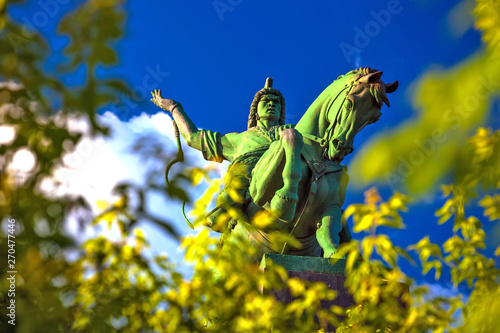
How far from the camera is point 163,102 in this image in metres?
8.23

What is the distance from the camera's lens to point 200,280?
134 inches

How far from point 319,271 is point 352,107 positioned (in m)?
1.60

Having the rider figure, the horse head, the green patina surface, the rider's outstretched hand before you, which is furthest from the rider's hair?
the green patina surface

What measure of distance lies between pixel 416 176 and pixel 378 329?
9.76 ft

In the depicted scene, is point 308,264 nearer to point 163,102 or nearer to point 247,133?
point 247,133


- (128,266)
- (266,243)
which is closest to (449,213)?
(128,266)

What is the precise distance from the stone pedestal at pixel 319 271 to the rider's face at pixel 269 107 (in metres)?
2.81

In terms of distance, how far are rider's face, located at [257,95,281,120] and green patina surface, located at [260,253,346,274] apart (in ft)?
9.18

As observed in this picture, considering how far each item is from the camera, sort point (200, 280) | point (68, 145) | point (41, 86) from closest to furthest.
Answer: point (41, 86)
point (68, 145)
point (200, 280)

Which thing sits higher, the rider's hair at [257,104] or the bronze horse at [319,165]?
the rider's hair at [257,104]

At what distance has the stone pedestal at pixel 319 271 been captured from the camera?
5.20 metres

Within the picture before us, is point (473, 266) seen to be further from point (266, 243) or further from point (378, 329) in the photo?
point (266, 243)

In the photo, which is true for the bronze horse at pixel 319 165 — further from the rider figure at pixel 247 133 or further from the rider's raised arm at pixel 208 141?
the rider's raised arm at pixel 208 141

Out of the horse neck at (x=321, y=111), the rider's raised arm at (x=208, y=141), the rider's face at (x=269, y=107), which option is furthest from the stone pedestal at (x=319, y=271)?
the rider's face at (x=269, y=107)
